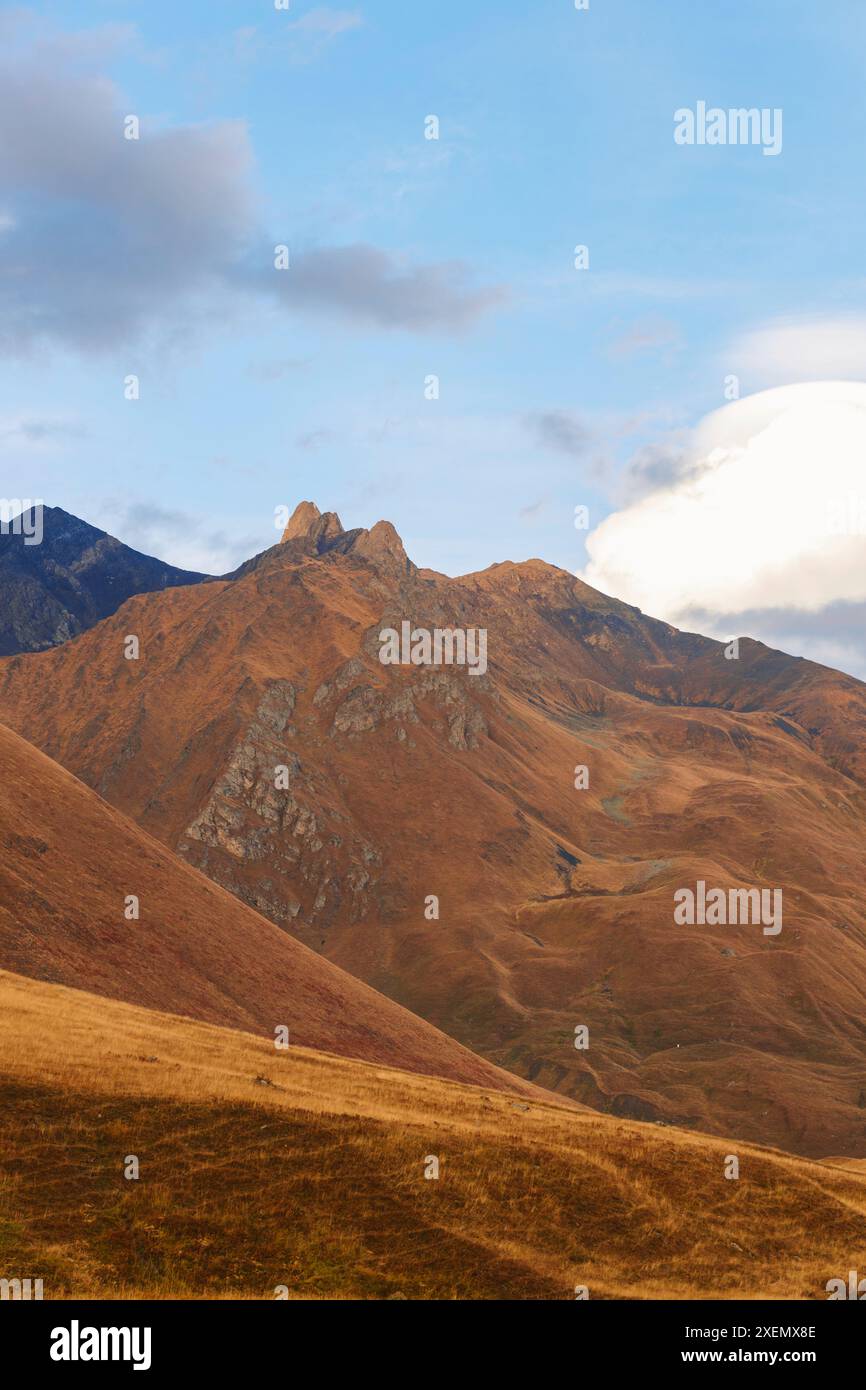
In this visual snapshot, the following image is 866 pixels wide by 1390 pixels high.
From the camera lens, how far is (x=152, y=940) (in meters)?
93.8

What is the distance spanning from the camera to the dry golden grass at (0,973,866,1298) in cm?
2714

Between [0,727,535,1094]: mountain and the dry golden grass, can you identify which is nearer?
the dry golden grass

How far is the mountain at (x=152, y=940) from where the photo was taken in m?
84.5

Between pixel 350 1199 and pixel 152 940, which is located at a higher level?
pixel 152 940

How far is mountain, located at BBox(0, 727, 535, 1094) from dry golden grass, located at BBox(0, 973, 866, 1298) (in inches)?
1762

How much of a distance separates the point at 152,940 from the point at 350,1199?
219 feet

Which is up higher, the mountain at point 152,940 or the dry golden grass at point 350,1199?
the mountain at point 152,940

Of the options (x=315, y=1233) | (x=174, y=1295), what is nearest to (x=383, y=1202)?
(x=315, y=1233)

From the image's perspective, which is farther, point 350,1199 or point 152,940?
point 152,940

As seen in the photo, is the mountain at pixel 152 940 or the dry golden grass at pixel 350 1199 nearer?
the dry golden grass at pixel 350 1199

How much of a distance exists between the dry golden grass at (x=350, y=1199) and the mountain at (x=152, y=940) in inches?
1762
